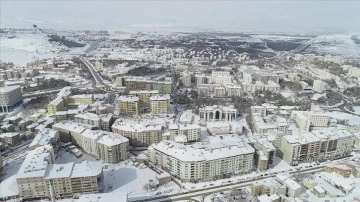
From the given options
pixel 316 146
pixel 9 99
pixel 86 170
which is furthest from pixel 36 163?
pixel 316 146

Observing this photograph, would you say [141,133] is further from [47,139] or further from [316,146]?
[316,146]

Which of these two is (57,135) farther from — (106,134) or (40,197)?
(40,197)

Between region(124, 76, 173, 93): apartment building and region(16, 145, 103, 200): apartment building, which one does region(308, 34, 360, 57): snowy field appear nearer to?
region(124, 76, 173, 93): apartment building

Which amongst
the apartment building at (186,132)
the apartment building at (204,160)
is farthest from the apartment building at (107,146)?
the apartment building at (186,132)

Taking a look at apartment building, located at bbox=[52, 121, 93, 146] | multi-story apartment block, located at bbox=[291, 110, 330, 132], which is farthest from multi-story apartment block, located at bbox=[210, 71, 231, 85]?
apartment building, located at bbox=[52, 121, 93, 146]

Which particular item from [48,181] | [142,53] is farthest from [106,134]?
[142,53]

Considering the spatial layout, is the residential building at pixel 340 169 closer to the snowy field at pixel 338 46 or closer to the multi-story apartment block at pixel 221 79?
the multi-story apartment block at pixel 221 79

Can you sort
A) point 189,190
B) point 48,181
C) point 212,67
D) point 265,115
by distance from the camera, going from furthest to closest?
point 212,67 → point 265,115 → point 189,190 → point 48,181
